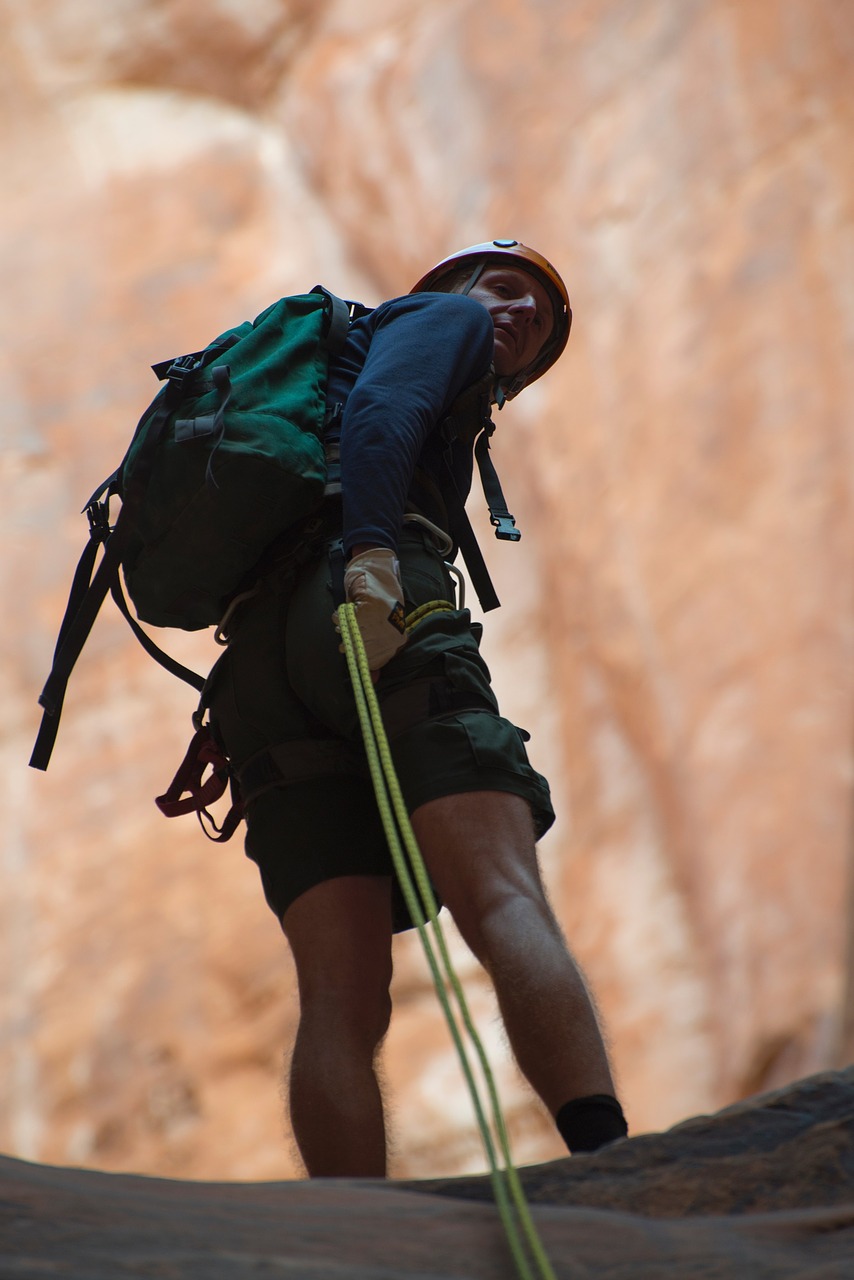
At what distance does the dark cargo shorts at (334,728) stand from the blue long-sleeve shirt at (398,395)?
5.9 inches

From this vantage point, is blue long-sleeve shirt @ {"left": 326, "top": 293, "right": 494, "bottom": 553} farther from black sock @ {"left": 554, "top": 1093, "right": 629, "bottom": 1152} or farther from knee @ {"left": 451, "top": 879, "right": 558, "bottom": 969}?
black sock @ {"left": 554, "top": 1093, "right": 629, "bottom": 1152}

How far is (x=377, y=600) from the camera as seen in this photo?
81.4 inches

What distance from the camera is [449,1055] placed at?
7199 mm

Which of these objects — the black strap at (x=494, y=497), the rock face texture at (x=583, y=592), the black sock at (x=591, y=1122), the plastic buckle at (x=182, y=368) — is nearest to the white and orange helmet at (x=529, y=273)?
the black strap at (x=494, y=497)

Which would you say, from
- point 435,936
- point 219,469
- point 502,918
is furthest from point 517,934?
point 219,469

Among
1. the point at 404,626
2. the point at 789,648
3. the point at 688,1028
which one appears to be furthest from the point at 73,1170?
the point at 688,1028

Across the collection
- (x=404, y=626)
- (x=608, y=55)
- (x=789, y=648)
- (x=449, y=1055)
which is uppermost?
(x=608, y=55)

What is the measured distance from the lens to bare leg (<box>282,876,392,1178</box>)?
2.00 metres

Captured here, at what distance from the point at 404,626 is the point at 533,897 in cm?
44

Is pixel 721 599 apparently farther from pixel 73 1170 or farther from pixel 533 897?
pixel 73 1170

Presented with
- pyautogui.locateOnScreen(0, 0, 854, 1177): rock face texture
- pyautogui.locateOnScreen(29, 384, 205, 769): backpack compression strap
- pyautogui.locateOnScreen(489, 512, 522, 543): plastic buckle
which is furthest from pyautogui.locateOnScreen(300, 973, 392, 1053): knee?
pyautogui.locateOnScreen(0, 0, 854, 1177): rock face texture

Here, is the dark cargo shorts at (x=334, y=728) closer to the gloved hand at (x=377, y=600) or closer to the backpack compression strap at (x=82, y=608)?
the gloved hand at (x=377, y=600)

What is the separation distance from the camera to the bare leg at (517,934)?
71.8 inches

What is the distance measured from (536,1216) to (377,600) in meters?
0.91
